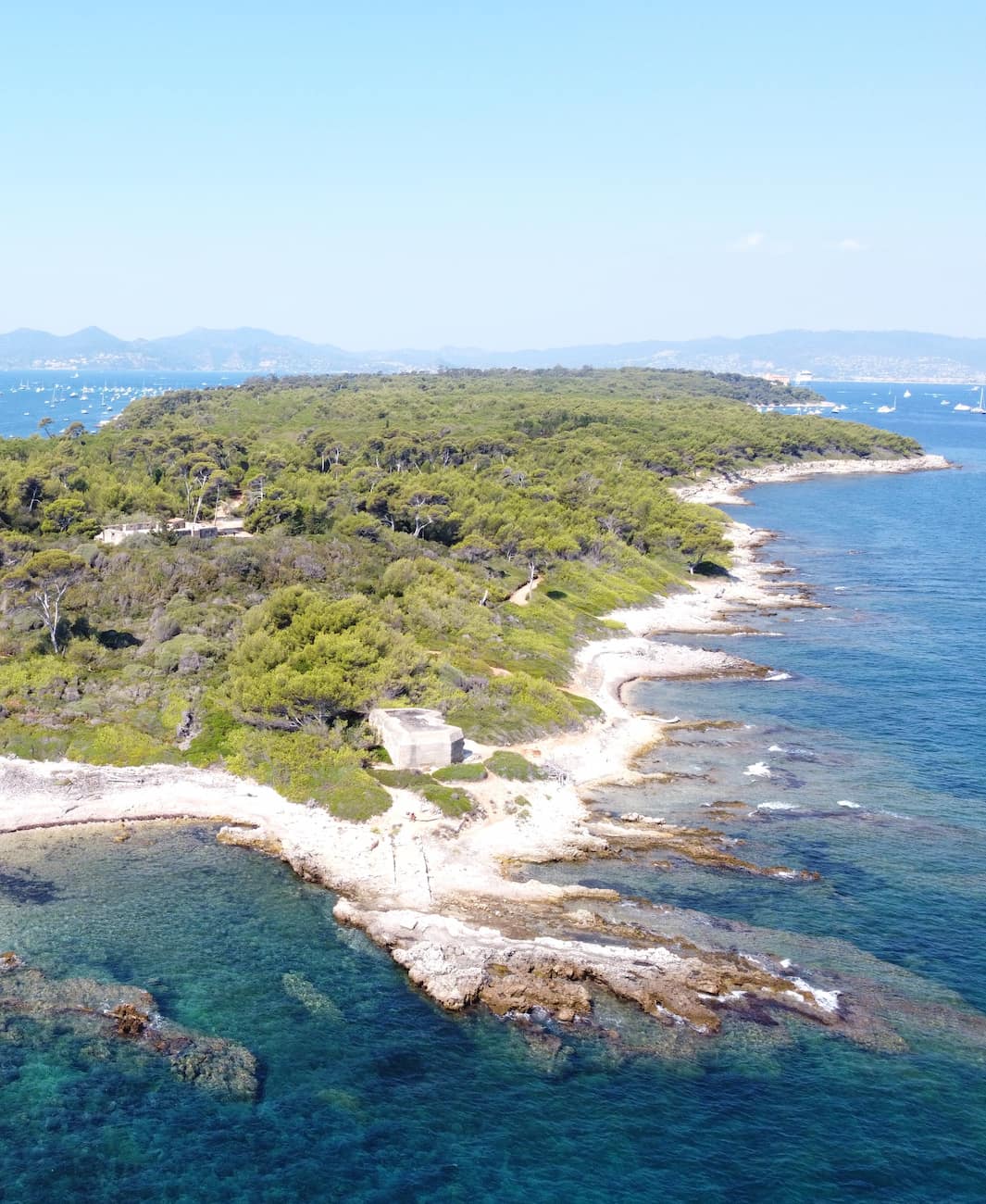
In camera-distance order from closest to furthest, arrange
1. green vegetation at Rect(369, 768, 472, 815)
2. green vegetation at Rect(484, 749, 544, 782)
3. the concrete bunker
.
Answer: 1. green vegetation at Rect(369, 768, 472, 815)
2. the concrete bunker
3. green vegetation at Rect(484, 749, 544, 782)

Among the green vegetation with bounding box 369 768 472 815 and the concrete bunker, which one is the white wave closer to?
the green vegetation with bounding box 369 768 472 815

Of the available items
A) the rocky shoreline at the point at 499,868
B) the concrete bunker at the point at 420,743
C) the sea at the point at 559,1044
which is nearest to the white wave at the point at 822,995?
the rocky shoreline at the point at 499,868

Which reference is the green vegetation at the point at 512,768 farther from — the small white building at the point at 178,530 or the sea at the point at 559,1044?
the small white building at the point at 178,530

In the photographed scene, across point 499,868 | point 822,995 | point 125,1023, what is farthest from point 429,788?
point 822,995

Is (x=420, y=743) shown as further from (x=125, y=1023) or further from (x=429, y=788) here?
(x=125, y=1023)

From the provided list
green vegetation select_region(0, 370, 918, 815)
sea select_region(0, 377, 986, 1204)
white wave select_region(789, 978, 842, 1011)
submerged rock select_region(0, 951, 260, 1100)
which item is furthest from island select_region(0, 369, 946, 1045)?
submerged rock select_region(0, 951, 260, 1100)
